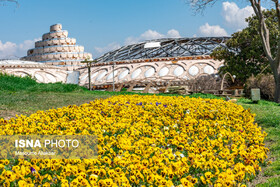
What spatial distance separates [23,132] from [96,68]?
32106 millimetres

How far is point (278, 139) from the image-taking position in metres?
8.12

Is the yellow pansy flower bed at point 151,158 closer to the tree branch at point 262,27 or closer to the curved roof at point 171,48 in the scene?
the tree branch at point 262,27

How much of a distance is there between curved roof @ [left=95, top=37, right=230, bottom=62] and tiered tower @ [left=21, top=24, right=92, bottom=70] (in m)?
11.4

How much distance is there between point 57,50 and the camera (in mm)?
52812

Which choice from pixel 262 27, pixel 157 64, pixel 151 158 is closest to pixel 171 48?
pixel 157 64

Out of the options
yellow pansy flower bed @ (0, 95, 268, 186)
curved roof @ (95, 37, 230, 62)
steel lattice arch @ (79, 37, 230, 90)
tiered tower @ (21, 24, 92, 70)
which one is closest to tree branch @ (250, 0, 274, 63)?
yellow pansy flower bed @ (0, 95, 268, 186)

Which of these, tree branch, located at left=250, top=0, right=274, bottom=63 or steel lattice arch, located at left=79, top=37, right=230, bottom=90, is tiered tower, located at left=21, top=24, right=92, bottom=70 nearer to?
steel lattice arch, located at left=79, top=37, right=230, bottom=90

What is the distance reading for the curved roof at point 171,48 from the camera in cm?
3819

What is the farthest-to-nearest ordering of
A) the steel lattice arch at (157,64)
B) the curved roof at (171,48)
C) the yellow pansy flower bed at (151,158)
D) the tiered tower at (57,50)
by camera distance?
1. the tiered tower at (57,50)
2. the curved roof at (171,48)
3. the steel lattice arch at (157,64)
4. the yellow pansy flower bed at (151,158)

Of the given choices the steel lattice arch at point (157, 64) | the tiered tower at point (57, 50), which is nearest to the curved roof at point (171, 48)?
the steel lattice arch at point (157, 64)

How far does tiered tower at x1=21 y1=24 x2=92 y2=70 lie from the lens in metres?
51.6

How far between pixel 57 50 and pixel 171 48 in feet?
75.0

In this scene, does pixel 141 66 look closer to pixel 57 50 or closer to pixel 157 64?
pixel 157 64

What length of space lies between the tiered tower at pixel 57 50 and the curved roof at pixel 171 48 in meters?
11.4
